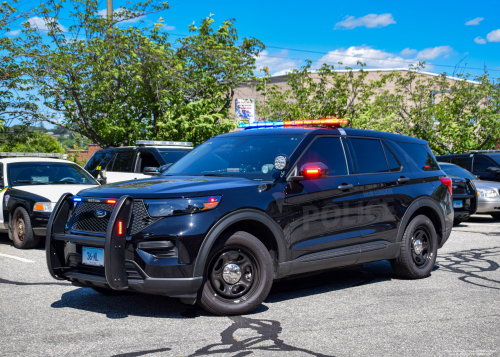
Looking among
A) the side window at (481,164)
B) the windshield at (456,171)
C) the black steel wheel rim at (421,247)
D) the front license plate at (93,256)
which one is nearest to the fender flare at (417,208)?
the black steel wheel rim at (421,247)

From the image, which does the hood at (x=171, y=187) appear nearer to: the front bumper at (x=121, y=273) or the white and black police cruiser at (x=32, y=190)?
the front bumper at (x=121, y=273)

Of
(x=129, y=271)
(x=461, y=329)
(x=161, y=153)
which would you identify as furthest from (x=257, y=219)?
(x=161, y=153)

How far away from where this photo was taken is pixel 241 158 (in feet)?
19.4

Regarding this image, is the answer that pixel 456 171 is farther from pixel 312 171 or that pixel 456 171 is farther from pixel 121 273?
pixel 121 273

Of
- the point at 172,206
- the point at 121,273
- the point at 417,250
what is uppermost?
the point at 172,206

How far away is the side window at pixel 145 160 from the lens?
1194 centimetres

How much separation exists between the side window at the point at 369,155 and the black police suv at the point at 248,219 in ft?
0.05

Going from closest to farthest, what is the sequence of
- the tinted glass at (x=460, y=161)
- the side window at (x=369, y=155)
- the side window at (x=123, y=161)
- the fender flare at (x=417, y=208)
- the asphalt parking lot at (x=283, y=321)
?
the asphalt parking lot at (x=283, y=321), the side window at (x=369, y=155), the fender flare at (x=417, y=208), the side window at (x=123, y=161), the tinted glass at (x=460, y=161)

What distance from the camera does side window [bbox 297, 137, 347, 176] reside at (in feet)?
19.2

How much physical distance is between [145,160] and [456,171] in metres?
8.01

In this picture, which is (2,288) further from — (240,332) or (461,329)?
(461,329)

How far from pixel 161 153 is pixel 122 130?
15.1 ft

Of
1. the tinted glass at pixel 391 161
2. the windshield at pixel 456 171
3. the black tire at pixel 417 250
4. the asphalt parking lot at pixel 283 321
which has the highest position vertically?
the tinted glass at pixel 391 161

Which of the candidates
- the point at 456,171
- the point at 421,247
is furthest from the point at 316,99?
the point at 421,247
